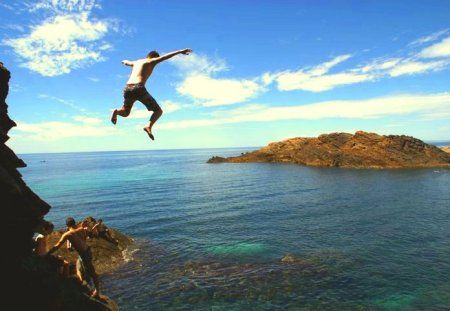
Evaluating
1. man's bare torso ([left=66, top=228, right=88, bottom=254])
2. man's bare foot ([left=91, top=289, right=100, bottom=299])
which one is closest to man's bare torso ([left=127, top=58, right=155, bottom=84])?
man's bare torso ([left=66, top=228, right=88, bottom=254])

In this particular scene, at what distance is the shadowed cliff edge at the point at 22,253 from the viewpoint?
9172mm

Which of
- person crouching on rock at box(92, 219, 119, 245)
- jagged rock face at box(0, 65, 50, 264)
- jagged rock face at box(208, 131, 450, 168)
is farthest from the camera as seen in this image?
jagged rock face at box(208, 131, 450, 168)

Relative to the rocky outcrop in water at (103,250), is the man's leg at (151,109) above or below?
above

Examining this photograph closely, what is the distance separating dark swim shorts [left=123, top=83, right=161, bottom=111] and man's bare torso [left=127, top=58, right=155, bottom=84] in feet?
0.42

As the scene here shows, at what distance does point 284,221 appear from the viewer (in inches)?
1614

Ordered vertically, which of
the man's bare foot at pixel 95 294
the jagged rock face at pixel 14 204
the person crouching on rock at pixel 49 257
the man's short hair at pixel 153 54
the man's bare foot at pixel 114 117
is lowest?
the man's bare foot at pixel 95 294

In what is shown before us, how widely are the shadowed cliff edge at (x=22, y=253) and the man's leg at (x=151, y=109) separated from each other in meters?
3.91

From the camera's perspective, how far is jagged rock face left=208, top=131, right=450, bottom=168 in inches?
3991

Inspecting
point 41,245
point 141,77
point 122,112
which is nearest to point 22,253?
point 41,245

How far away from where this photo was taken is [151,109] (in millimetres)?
9273

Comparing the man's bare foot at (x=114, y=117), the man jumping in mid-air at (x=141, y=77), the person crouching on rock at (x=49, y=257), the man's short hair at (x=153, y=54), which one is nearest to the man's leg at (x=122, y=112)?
the man's bare foot at (x=114, y=117)

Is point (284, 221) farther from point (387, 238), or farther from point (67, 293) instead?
point (67, 293)

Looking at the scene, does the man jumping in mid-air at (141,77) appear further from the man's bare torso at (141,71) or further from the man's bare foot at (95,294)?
the man's bare foot at (95,294)

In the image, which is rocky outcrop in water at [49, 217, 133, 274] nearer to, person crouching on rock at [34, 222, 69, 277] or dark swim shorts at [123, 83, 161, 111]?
person crouching on rock at [34, 222, 69, 277]
